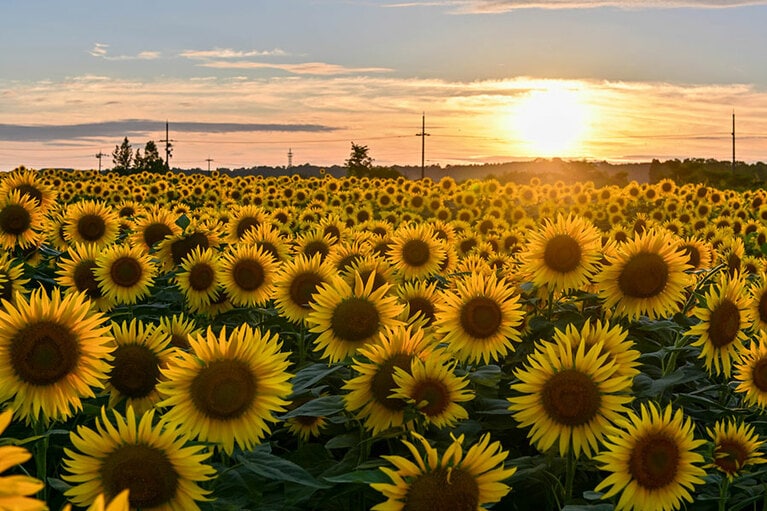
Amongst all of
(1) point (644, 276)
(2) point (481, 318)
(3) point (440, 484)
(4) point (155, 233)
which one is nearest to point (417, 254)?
(4) point (155, 233)

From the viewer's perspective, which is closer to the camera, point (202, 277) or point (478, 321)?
point (478, 321)

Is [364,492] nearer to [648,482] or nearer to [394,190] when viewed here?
[648,482]

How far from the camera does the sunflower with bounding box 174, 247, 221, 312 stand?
6.44 metres

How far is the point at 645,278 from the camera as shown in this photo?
16.6ft

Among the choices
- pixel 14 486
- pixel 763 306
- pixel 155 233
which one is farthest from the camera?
pixel 155 233

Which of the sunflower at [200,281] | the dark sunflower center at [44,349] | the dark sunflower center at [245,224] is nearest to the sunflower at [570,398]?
the dark sunflower center at [44,349]

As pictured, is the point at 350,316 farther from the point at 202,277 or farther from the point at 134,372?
the point at 202,277

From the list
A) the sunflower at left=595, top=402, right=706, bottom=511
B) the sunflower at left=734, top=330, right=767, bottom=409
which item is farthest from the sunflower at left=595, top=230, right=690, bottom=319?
the sunflower at left=595, top=402, right=706, bottom=511

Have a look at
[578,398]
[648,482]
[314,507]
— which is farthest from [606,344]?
[314,507]

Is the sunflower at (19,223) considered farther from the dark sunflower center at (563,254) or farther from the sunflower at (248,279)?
the dark sunflower center at (563,254)

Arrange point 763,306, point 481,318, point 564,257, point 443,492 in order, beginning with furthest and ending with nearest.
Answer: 1. point 564,257
2. point 763,306
3. point 481,318
4. point 443,492

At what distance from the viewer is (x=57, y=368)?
3398mm

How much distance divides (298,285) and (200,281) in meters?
1.30

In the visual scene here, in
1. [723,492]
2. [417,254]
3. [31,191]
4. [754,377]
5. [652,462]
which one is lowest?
[723,492]
